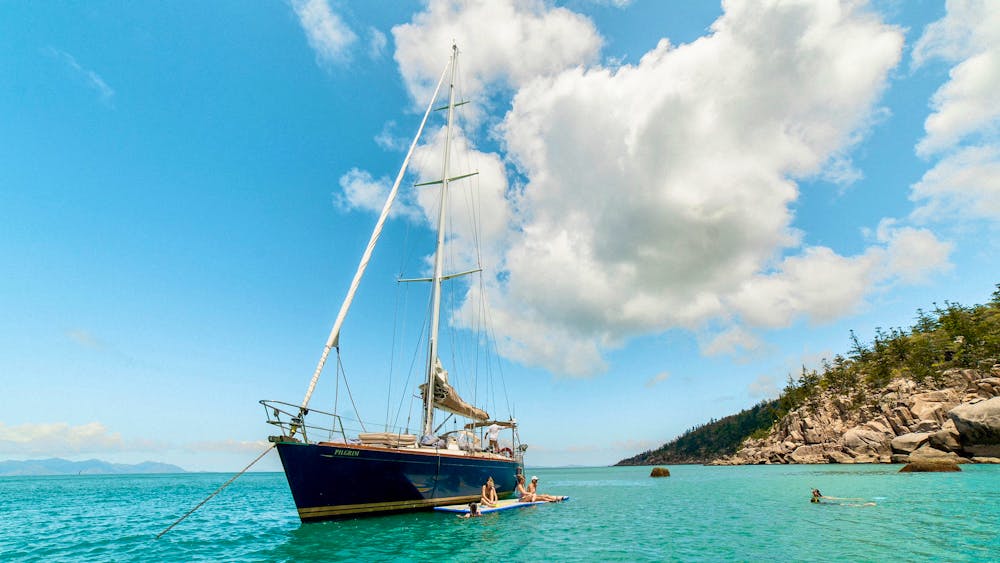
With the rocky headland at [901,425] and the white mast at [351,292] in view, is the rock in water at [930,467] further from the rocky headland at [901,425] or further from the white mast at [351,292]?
the white mast at [351,292]

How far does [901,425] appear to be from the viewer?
69000 millimetres

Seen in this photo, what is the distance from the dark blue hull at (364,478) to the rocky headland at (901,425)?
62.6 m

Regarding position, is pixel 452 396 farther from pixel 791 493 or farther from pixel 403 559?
pixel 791 493

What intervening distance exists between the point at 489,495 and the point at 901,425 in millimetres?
79264

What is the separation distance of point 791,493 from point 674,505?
9575 millimetres

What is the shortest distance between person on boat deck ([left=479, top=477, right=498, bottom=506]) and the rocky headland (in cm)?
5812

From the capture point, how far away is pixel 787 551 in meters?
12.6

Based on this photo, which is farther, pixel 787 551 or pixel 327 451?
pixel 327 451

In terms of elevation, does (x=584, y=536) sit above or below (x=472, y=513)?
below

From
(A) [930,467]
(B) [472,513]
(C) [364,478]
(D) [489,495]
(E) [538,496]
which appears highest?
(C) [364,478]

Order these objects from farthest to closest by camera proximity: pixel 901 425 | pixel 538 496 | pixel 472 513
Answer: pixel 901 425 < pixel 538 496 < pixel 472 513

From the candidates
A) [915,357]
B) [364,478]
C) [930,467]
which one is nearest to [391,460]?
[364,478]

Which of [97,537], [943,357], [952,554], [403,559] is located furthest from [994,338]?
[97,537]

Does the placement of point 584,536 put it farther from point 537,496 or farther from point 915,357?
point 915,357
